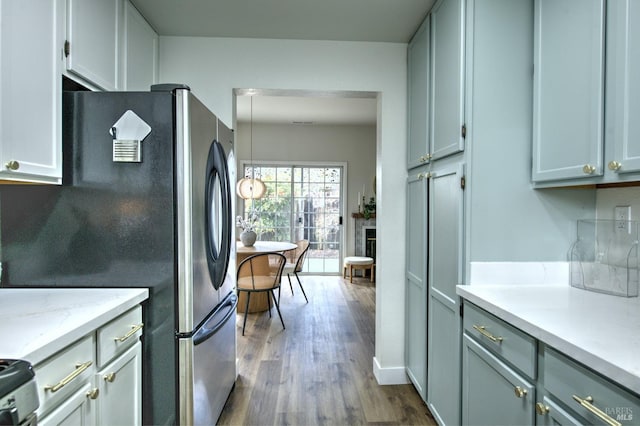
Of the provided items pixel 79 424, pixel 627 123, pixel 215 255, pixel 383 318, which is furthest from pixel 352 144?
pixel 79 424

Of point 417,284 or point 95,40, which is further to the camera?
point 417,284

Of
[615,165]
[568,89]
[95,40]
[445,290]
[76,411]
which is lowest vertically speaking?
[76,411]

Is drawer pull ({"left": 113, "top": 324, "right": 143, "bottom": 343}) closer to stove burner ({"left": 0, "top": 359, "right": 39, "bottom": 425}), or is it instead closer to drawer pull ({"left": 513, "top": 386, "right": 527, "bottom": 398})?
stove burner ({"left": 0, "top": 359, "right": 39, "bottom": 425})

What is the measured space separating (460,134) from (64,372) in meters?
1.77

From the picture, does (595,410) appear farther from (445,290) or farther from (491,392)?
(445,290)

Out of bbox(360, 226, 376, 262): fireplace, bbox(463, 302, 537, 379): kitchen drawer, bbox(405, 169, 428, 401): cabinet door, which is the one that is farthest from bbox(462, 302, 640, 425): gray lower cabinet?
bbox(360, 226, 376, 262): fireplace

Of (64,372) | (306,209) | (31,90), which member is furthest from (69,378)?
(306,209)

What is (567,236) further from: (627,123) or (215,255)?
(215,255)

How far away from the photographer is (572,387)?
0.98 metres

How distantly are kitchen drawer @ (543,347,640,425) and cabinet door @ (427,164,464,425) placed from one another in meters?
0.65

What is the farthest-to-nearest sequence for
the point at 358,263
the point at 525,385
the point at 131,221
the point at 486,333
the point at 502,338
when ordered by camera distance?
1. the point at 358,263
2. the point at 131,221
3. the point at 486,333
4. the point at 502,338
5. the point at 525,385

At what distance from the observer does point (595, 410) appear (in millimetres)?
876

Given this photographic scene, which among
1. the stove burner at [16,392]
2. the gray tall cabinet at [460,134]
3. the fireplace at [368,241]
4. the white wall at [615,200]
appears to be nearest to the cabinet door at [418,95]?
the gray tall cabinet at [460,134]

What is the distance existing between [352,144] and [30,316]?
5.92 metres
